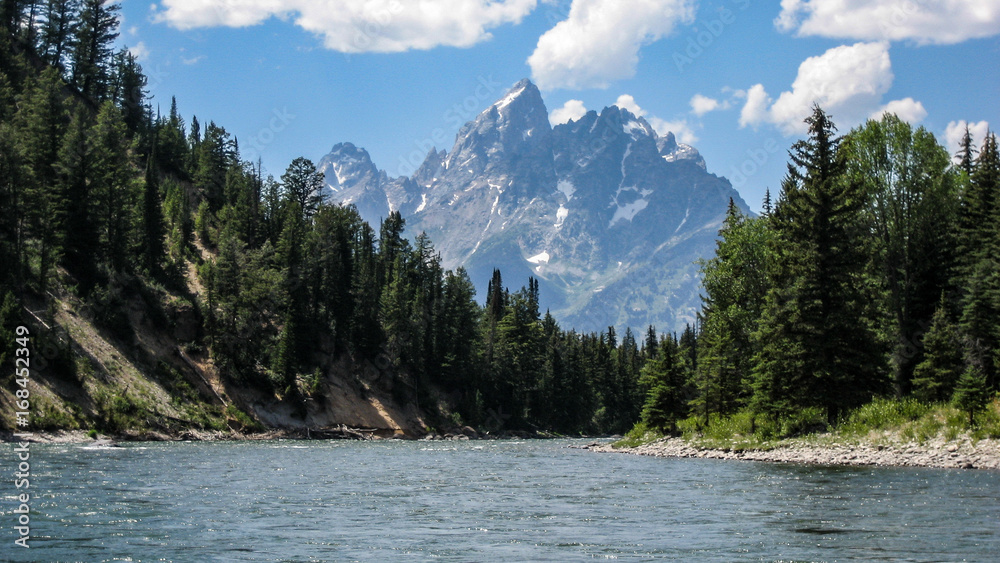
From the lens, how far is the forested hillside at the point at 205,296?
213 feet

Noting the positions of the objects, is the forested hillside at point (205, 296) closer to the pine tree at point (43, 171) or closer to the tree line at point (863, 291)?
the pine tree at point (43, 171)

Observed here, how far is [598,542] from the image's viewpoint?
60.4 feet

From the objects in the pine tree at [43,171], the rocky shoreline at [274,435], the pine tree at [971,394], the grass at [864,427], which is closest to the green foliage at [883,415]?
the grass at [864,427]

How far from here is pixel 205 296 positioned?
8450 centimetres

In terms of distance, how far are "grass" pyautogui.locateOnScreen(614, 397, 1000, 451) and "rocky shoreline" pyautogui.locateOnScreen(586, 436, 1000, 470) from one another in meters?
0.58

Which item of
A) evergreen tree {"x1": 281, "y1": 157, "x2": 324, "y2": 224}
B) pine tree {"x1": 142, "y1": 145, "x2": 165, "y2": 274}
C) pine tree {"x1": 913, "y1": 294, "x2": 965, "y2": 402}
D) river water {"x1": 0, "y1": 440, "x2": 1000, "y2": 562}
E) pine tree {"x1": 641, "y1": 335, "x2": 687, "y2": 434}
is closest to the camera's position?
river water {"x1": 0, "y1": 440, "x2": 1000, "y2": 562}

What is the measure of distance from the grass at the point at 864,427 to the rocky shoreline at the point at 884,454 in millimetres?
577

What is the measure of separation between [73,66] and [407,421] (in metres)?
70.6

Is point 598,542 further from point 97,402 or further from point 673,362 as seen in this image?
point 97,402

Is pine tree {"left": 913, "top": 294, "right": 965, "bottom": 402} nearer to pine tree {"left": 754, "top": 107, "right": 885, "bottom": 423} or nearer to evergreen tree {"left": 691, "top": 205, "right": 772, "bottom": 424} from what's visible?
pine tree {"left": 754, "top": 107, "right": 885, "bottom": 423}

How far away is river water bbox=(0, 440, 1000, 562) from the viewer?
1686 cm

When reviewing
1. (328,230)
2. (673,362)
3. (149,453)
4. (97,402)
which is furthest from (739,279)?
(328,230)

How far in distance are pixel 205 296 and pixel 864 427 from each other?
68397mm

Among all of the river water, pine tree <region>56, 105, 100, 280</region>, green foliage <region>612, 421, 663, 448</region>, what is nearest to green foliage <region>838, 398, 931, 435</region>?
the river water
